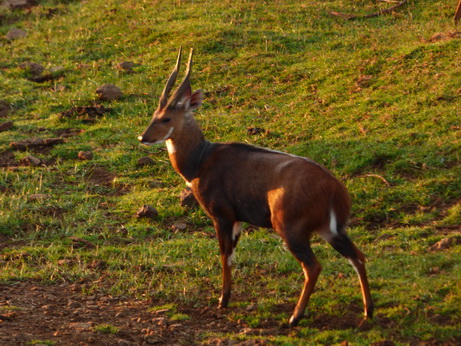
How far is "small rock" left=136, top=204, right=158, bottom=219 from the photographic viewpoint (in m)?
8.92

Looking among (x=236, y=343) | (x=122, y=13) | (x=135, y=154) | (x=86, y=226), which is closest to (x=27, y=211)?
(x=86, y=226)

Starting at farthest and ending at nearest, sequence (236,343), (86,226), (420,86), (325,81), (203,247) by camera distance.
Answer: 1. (325,81)
2. (420,86)
3. (86,226)
4. (203,247)
5. (236,343)

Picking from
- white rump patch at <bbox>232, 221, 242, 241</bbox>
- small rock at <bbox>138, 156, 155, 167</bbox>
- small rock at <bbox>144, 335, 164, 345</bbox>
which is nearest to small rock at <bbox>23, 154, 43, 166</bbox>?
small rock at <bbox>138, 156, 155, 167</bbox>

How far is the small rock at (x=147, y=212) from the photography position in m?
8.92

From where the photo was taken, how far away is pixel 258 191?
654cm

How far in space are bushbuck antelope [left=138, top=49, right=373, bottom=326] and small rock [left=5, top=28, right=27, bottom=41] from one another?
1020 centimetres

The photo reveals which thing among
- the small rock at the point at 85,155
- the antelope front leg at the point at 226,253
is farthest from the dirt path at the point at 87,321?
the small rock at the point at 85,155

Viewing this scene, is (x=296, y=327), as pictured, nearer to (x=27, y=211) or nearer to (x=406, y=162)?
(x=406, y=162)

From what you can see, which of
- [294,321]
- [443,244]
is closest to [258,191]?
[294,321]

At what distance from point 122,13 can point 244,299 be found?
1070 cm

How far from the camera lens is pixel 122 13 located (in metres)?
16.3

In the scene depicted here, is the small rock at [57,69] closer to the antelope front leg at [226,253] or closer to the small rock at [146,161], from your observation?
the small rock at [146,161]

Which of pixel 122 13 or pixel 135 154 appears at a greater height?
pixel 122 13

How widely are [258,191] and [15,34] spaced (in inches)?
455
